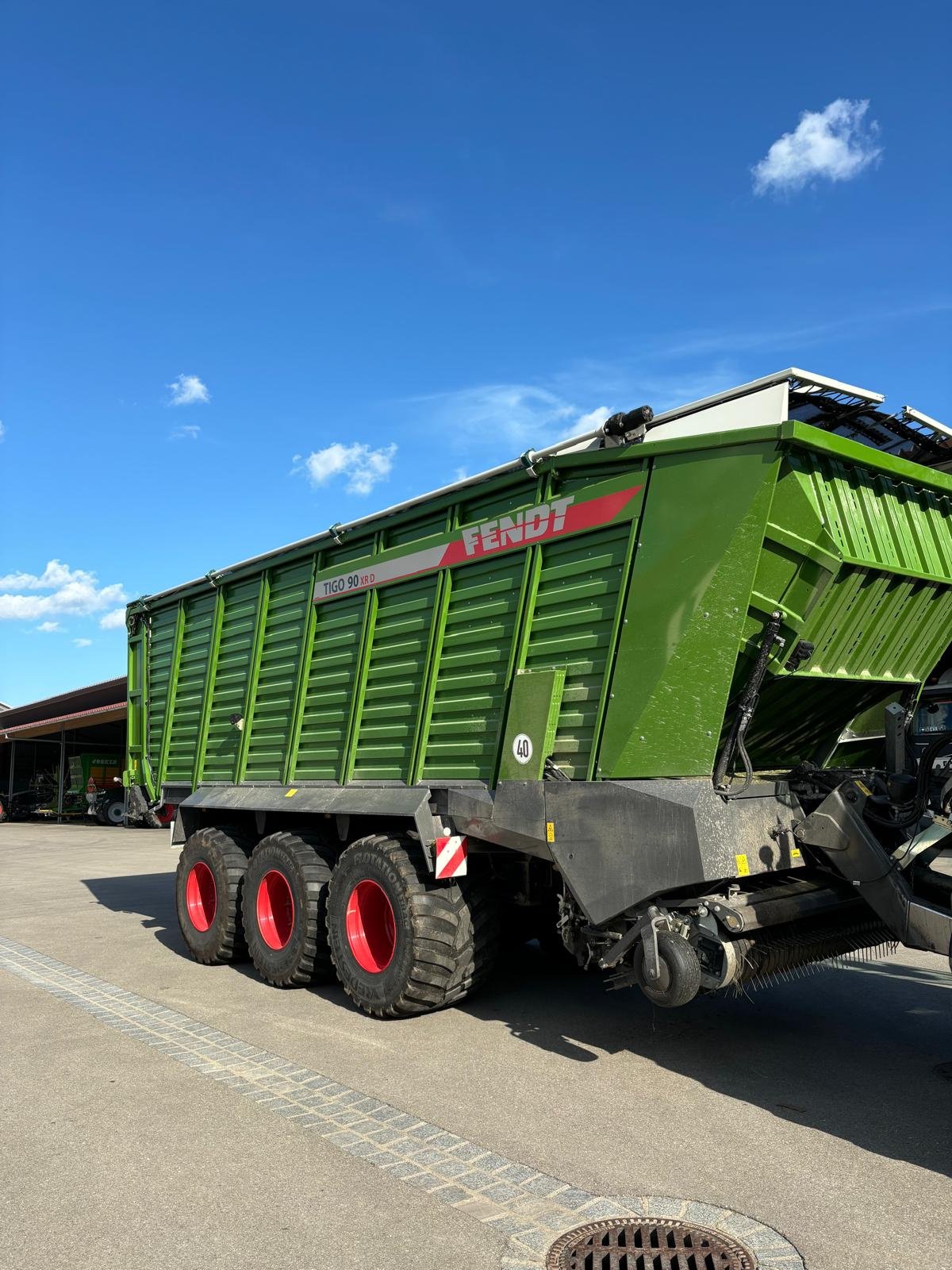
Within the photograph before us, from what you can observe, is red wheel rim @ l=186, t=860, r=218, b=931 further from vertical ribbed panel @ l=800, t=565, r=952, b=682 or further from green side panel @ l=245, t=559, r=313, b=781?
vertical ribbed panel @ l=800, t=565, r=952, b=682

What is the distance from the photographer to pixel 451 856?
5906 mm

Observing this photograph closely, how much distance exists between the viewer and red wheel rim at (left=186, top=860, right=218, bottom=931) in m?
8.32

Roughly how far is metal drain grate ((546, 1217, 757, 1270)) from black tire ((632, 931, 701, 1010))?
3.89ft

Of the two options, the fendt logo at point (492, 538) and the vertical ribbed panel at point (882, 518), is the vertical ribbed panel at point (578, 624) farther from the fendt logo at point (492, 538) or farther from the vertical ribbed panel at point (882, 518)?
the vertical ribbed panel at point (882, 518)

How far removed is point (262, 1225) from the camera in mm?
3455

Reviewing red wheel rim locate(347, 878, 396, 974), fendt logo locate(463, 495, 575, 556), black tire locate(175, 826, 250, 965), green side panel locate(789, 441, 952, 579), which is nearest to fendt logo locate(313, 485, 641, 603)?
fendt logo locate(463, 495, 575, 556)

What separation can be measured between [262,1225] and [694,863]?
7.62 feet

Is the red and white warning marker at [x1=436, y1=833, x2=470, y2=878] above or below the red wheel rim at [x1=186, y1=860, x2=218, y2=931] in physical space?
above

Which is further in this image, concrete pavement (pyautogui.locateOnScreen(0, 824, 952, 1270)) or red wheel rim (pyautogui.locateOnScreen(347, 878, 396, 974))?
red wheel rim (pyautogui.locateOnScreen(347, 878, 396, 974))

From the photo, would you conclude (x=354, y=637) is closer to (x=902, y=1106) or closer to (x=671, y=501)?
(x=671, y=501)

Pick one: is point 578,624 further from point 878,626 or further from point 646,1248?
point 646,1248

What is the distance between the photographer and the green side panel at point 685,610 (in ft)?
15.6

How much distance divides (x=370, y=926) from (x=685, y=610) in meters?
3.19

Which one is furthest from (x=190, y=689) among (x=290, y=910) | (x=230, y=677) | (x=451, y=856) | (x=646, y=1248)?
(x=646, y=1248)
